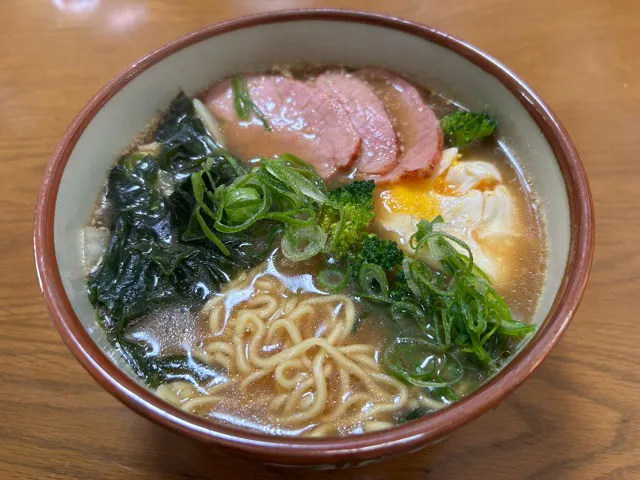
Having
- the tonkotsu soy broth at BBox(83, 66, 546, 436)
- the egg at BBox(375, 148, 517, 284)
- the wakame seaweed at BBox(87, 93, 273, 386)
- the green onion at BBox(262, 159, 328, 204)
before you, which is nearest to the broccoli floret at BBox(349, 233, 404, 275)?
the tonkotsu soy broth at BBox(83, 66, 546, 436)

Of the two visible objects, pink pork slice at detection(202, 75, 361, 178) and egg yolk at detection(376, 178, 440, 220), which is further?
pink pork slice at detection(202, 75, 361, 178)

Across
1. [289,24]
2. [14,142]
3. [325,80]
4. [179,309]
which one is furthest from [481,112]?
[14,142]

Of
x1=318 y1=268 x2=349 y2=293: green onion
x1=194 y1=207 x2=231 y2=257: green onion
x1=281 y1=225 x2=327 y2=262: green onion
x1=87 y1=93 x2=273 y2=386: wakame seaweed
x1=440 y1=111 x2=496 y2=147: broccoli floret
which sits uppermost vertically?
x1=440 y1=111 x2=496 y2=147: broccoli floret

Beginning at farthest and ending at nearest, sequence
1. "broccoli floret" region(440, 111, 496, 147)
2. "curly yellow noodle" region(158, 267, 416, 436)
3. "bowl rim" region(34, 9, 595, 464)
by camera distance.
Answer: "broccoli floret" region(440, 111, 496, 147), "curly yellow noodle" region(158, 267, 416, 436), "bowl rim" region(34, 9, 595, 464)

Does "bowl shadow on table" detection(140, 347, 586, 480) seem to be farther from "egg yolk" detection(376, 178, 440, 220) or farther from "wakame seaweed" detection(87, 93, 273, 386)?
"egg yolk" detection(376, 178, 440, 220)

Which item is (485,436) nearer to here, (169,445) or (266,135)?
(169,445)

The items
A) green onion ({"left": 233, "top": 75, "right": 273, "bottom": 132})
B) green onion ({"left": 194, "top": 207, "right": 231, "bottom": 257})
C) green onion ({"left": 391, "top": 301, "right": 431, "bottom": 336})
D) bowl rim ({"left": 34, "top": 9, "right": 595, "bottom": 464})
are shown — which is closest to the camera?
bowl rim ({"left": 34, "top": 9, "right": 595, "bottom": 464})

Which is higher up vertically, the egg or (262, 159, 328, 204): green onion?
the egg

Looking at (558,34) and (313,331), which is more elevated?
(558,34)

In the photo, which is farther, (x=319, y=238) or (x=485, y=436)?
(x=319, y=238)
